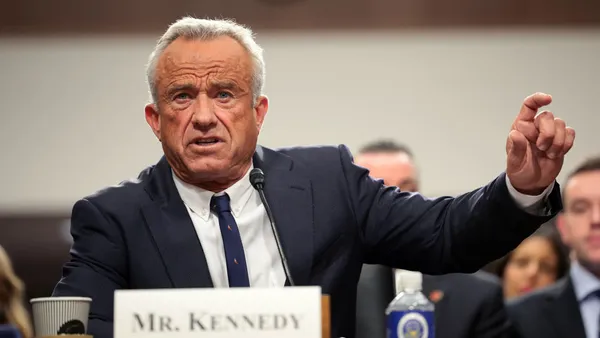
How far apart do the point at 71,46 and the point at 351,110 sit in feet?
5.33

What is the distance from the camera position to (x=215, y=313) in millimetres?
1578

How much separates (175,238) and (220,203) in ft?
0.48

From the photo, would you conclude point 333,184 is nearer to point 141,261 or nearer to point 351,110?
point 141,261

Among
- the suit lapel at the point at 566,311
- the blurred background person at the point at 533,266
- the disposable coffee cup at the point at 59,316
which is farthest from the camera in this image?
the blurred background person at the point at 533,266

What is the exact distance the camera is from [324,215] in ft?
7.68

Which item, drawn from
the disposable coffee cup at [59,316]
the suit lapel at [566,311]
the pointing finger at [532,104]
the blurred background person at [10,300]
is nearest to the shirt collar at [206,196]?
the disposable coffee cup at [59,316]

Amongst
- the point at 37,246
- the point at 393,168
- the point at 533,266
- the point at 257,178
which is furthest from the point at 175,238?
the point at 37,246

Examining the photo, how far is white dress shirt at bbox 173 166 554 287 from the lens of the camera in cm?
222

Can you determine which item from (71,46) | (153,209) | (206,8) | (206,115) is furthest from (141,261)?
(71,46)

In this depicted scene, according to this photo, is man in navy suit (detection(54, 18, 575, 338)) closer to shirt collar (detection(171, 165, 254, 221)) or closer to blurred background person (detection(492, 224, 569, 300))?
shirt collar (detection(171, 165, 254, 221))

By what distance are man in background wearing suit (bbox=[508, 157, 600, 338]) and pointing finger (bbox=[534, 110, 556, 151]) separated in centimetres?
198

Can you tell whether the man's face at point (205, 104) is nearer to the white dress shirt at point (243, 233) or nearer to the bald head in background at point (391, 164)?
the white dress shirt at point (243, 233)

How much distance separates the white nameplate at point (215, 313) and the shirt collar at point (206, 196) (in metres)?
0.73

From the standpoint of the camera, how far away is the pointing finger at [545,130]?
1882 mm
